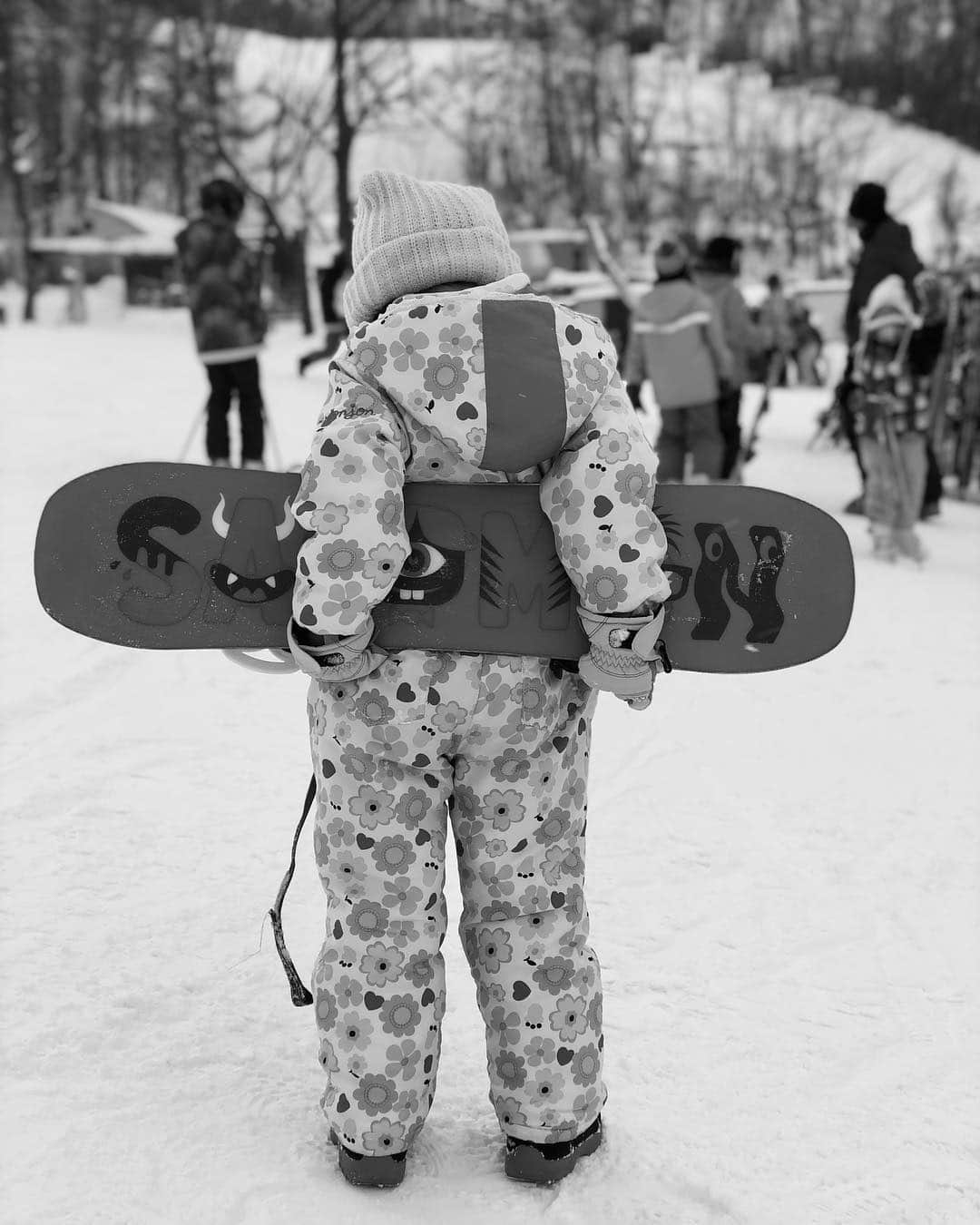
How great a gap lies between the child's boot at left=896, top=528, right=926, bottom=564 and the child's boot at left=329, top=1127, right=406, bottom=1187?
6.38m

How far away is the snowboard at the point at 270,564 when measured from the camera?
2365mm

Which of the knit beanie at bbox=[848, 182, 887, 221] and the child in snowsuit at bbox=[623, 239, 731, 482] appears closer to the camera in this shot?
the knit beanie at bbox=[848, 182, 887, 221]

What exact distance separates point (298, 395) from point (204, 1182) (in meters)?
13.7

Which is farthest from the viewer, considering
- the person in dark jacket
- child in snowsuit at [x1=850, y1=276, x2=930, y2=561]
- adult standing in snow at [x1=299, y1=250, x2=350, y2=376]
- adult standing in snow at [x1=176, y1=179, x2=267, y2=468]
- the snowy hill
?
the snowy hill

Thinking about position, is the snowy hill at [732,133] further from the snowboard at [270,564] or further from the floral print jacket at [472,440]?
the floral print jacket at [472,440]

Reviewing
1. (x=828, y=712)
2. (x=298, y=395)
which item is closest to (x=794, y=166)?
(x=298, y=395)

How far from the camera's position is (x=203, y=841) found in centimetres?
364

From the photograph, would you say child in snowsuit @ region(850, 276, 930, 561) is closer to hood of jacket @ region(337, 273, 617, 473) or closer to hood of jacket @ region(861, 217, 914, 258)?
hood of jacket @ region(861, 217, 914, 258)

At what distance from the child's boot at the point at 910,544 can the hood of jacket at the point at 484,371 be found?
6.20m

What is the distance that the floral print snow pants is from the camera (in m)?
2.16

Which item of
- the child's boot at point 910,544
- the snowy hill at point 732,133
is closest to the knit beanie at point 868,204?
the child's boot at point 910,544

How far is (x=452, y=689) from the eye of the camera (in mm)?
2154

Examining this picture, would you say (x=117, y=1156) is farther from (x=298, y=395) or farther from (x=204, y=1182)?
(x=298, y=395)

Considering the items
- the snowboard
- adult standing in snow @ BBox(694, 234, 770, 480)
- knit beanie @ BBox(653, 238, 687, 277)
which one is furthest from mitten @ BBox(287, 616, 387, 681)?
adult standing in snow @ BBox(694, 234, 770, 480)
